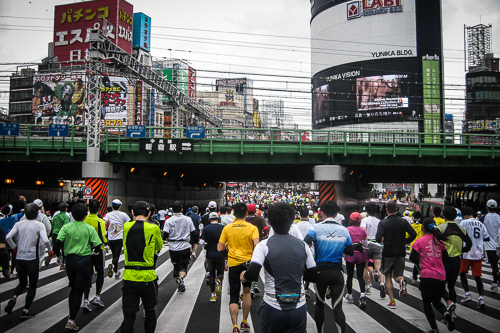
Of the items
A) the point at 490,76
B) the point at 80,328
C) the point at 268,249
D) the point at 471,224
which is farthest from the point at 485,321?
the point at 490,76

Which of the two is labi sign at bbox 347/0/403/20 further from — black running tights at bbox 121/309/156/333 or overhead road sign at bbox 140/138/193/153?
black running tights at bbox 121/309/156/333

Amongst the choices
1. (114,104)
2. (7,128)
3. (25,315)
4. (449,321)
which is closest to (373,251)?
(449,321)

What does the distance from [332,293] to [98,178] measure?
23939mm

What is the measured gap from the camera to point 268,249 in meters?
4.20

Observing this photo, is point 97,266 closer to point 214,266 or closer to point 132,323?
point 214,266

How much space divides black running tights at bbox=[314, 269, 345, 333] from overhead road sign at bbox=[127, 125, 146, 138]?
76.3 feet

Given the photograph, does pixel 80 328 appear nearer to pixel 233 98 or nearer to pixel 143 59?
pixel 143 59

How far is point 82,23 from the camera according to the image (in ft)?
230

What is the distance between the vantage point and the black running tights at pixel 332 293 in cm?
586

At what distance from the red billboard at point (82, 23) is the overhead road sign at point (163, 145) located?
45.5 m

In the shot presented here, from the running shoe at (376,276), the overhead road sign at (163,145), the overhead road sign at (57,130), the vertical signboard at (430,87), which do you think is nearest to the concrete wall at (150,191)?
the overhead road sign at (163,145)

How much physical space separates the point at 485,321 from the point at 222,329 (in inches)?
183

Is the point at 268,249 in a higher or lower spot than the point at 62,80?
lower

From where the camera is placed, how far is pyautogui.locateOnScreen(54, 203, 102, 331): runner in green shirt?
21.9 ft
